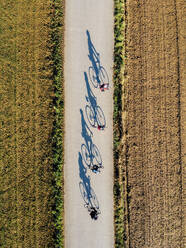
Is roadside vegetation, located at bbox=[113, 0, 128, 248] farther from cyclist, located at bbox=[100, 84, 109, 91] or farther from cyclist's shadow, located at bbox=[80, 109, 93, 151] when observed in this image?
cyclist's shadow, located at bbox=[80, 109, 93, 151]

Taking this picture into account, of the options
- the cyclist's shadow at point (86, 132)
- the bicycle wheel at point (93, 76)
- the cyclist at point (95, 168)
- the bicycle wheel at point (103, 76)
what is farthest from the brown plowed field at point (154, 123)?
the cyclist's shadow at point (86, 132)

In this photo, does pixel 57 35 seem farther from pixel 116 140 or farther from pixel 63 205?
pixel 63 205

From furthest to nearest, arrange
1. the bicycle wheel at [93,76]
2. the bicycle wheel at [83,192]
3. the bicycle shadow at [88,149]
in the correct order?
the bicycle wheel at [93,76] → the bicycle shadow at [88,149] → the bicycle wheel at [83,192]

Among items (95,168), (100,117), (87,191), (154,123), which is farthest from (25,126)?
(154,123)

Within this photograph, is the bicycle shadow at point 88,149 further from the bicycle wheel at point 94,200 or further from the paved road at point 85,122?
the bicycle wheel at point 94,200

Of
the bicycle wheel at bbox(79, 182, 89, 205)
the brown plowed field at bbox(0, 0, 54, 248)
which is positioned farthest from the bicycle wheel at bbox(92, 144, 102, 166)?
the brown plowed field at bbox(0, 0, 54, 248)
